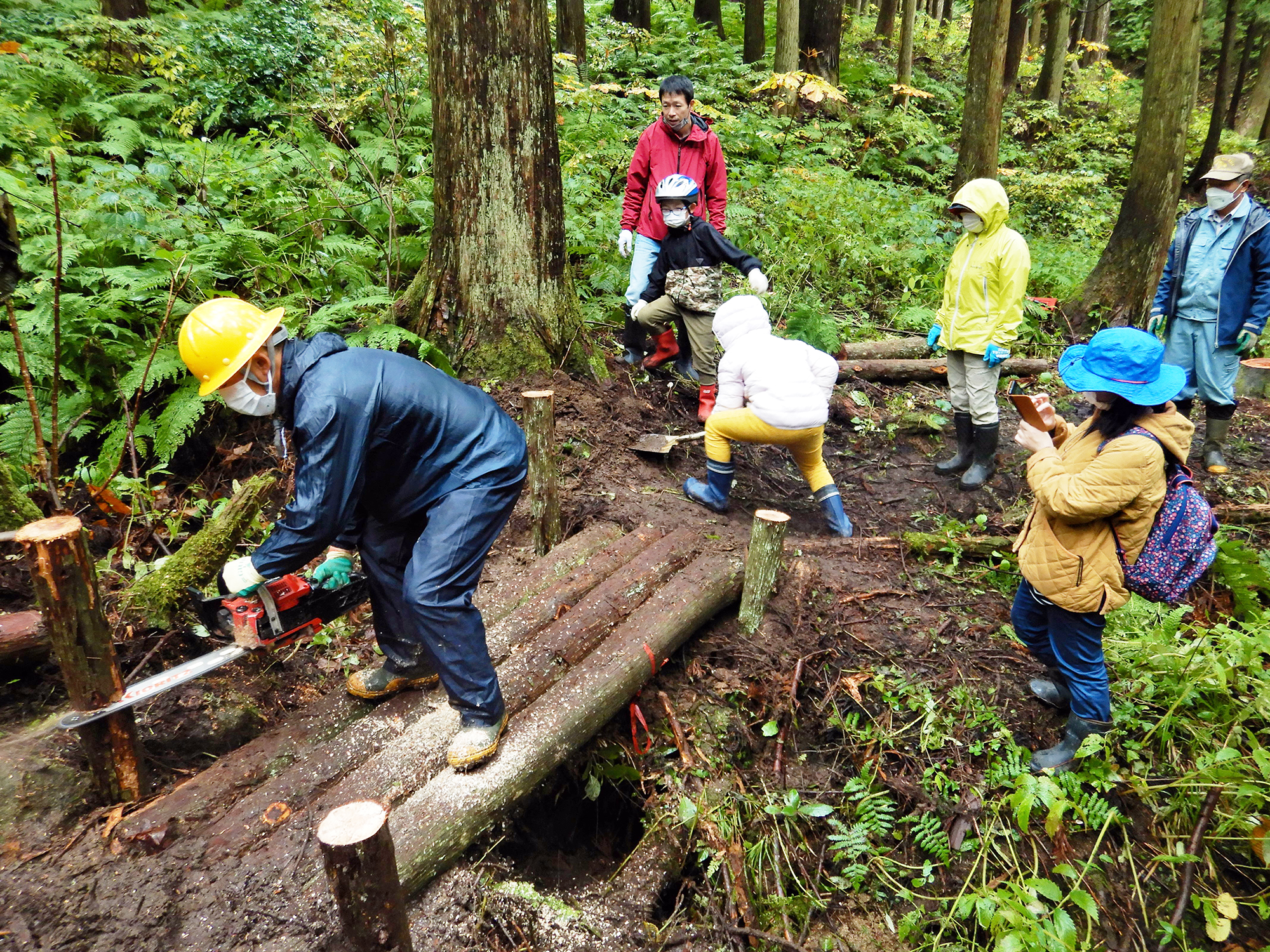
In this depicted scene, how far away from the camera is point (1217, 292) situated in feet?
18.6

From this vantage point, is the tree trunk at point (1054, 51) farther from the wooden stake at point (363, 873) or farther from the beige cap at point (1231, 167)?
the wooden stake at point (363, 873)

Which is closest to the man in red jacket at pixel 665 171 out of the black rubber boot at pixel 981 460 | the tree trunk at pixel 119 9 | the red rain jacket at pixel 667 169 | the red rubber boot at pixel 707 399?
the red rain jacket at pixel 667 169

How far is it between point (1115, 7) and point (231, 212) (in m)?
31.6

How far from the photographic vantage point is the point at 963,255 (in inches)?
226

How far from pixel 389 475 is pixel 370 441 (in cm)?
24

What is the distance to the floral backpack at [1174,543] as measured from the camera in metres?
2.98

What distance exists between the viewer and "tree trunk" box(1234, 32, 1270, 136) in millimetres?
16734

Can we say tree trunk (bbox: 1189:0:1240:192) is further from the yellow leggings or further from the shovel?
the shovel

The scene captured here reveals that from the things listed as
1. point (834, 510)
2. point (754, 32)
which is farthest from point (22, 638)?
point (754, 32)

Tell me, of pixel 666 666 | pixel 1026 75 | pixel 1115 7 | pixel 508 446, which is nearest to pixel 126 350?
pixel 508 446

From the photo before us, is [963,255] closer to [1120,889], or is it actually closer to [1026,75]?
[1120,889]

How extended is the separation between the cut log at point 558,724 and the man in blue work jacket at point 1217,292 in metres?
4.07

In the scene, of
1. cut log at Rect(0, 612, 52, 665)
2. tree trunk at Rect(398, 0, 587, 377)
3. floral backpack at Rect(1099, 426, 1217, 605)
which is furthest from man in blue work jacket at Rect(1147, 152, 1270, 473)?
cut log at Rect(0, 612, 52, 665)

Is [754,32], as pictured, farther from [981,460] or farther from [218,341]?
[218,341]
